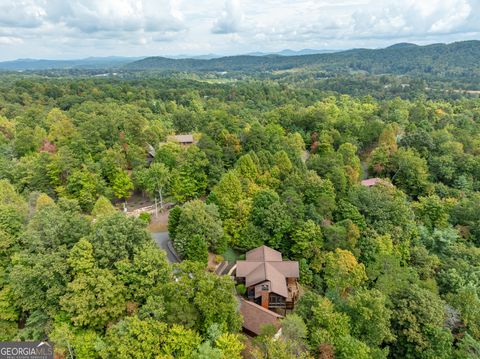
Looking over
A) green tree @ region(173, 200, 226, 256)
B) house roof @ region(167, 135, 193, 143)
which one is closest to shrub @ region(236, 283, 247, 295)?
green tree @ region(173, 200, 226, 256)

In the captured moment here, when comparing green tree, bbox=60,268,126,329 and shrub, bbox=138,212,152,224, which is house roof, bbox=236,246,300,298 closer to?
green tree, bbox=60,268,126,329

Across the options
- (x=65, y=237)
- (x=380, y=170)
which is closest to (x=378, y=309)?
(x=65, y=237)

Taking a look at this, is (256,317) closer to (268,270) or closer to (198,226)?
(268,270)

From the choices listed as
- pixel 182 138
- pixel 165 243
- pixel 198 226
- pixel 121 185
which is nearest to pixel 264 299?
pixel 198 226

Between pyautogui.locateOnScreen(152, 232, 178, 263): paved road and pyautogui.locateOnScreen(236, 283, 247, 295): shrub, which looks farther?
pyautogui.locateOnScreen(152, 232, 178, 263): paved road

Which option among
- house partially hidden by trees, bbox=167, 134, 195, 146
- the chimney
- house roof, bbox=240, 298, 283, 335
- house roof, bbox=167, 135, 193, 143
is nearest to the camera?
house roof, bbox=240, 298, 283, 335

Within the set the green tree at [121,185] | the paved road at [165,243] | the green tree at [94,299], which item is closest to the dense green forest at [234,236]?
the green tree at [94,299]
